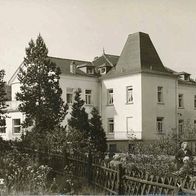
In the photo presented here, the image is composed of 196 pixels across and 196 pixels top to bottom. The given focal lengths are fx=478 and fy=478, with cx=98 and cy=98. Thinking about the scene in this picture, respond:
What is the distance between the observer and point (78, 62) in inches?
1266

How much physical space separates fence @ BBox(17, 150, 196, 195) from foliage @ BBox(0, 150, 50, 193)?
1.67 ft

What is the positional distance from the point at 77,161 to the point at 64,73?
2007 centimetres

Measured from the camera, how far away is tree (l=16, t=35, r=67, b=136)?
2083cm

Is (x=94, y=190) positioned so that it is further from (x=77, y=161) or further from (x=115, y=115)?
(x=115, y=115)

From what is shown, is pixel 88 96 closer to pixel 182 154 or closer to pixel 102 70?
pixel 102 70

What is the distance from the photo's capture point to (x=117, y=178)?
6.72 m

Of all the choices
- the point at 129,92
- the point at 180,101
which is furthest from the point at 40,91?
the point at 180,101

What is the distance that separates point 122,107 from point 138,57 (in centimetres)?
318

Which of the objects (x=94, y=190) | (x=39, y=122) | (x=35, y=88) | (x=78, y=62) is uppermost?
(x=78, y=62)

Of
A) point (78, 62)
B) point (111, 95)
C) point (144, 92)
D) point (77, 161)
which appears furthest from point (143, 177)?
point (78, 62)

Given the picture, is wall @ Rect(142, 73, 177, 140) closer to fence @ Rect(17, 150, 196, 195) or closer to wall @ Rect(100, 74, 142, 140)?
wall @ Rect(100, 74, 142, 140)

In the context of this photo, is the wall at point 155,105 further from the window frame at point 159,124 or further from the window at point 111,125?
the window at point 111,125

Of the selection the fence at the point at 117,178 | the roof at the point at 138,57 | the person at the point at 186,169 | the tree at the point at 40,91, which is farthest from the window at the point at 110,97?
the person at the point at 186,169

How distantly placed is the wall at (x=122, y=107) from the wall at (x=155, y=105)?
13.8 inches
